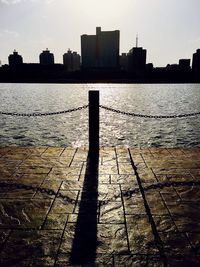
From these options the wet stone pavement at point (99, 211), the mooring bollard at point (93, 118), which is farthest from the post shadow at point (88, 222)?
the mooring bollard at point (93, 118)

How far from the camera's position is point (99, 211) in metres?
3.61

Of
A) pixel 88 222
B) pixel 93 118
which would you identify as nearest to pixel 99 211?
pixel 88 222

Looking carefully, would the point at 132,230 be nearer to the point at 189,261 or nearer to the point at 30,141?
the point at 189,261

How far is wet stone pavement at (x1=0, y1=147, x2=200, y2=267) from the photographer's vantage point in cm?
278

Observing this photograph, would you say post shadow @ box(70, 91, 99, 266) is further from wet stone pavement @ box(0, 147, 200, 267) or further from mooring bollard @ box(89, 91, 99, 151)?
mooring bollard @ box(89, 91, 99, 151)

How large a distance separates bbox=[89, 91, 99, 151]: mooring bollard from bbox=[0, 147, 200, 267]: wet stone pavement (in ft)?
2.05

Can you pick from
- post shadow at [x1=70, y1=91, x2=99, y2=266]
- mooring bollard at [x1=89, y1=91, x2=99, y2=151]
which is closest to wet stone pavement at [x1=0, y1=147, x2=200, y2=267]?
post shadow at [x1=70, y1=91, x2=99, y2=266]

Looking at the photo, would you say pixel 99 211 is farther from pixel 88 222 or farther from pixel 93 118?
pixel 93 118

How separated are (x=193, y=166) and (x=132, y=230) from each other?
2.56 m

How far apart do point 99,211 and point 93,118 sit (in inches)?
125

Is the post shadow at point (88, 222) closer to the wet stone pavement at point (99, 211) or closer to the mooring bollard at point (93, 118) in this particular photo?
the wet stone pavement at point (99, 211)

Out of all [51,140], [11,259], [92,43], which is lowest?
[51,140]

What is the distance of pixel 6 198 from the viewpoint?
3982mm

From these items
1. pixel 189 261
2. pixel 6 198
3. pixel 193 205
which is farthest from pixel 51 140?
pixel 189 261
